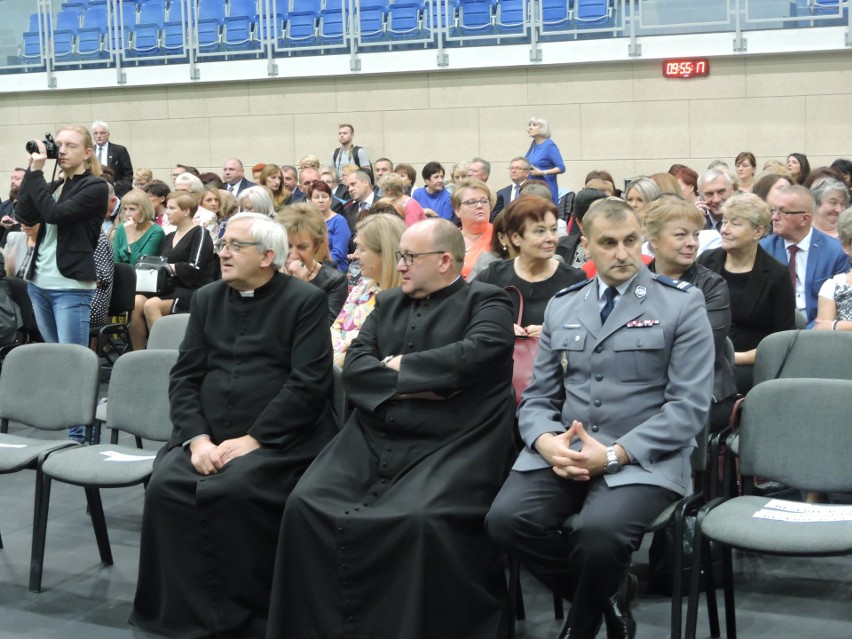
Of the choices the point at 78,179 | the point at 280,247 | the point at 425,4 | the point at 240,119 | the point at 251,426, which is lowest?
the point at 251,426

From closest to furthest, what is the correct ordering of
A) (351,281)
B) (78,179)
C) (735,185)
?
(78,179) → (351,281) → (735,185)

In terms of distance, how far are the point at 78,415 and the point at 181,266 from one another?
3080 millimetres

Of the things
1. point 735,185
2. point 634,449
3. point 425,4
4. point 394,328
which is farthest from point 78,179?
point 425,4

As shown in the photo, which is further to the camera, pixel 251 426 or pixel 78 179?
pixel 78 179

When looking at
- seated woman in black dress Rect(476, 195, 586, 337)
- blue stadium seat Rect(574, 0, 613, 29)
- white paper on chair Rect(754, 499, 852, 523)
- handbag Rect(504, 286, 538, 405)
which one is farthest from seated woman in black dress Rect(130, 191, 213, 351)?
blue stadium seat Rect(574, 0, 613, 29)

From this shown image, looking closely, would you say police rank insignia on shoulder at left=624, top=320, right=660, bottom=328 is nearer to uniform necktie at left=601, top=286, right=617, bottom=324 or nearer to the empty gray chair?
uniform necktie at left=601, top=286, right=617, bottom=324

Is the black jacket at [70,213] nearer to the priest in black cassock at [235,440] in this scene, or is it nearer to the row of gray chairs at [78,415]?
the row of gray chairs at [78,415]

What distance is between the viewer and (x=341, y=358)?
4297mm

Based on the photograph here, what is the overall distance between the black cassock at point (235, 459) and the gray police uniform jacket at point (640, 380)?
81cm

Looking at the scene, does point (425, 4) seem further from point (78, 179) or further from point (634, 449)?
point (634, 449)

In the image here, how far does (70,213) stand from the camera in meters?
5.43

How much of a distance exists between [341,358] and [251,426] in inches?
28.0

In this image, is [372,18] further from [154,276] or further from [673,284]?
[673,284]

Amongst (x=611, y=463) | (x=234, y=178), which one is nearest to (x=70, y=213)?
(x=611, y=463)
